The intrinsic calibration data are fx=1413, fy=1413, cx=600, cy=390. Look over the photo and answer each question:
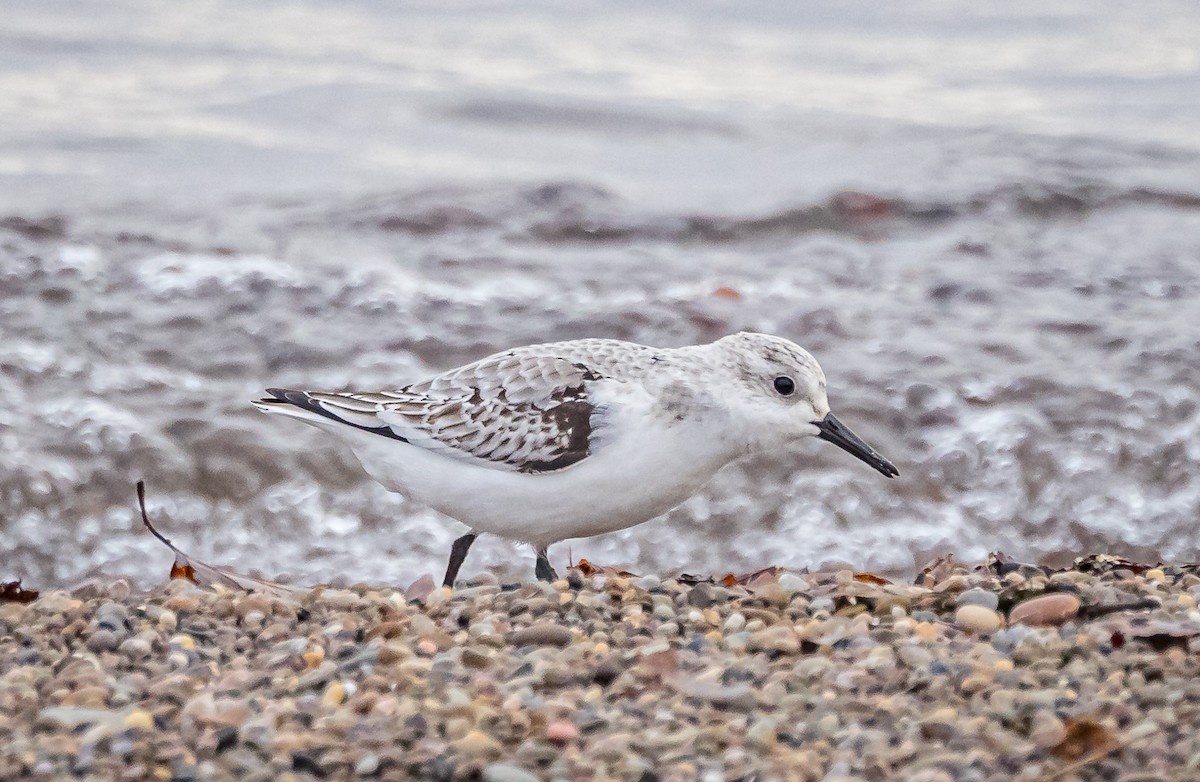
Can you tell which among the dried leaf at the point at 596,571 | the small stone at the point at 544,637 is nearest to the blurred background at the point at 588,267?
the dried leaf at the point at 596,571

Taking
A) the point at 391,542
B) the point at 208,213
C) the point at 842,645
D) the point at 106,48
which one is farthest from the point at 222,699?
the point at 106,48

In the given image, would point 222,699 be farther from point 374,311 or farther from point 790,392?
point 374,311

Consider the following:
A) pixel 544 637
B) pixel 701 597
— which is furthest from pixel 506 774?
pixel 701 597

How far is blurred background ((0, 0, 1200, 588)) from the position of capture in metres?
6.89

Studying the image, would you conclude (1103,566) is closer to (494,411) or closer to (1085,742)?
(1085,742)

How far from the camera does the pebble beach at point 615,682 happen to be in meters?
3.29

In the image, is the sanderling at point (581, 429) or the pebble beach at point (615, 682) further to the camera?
the sanderling at point (581, 429)

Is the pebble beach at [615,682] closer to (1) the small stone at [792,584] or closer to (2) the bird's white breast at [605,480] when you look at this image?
(1) the small stone at [792,584]

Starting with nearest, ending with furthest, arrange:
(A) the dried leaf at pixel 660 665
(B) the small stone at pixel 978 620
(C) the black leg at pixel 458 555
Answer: (A) the dried leaf at pixel 660 665, (B) the small stone at pixel 978 620, (C) the black leg at pixel 458 555

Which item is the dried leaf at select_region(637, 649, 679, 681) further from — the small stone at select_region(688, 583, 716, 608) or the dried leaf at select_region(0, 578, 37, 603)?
the dried leaf at select_region(0, 578, 37, 603)

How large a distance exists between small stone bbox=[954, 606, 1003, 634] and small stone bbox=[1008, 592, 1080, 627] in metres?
0.06

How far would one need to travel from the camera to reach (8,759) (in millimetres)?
3281

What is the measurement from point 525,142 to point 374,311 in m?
4.53

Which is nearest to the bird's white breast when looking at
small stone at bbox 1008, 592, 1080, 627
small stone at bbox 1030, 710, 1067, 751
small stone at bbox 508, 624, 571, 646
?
small stone at bbox 508, 624, 571, 646
